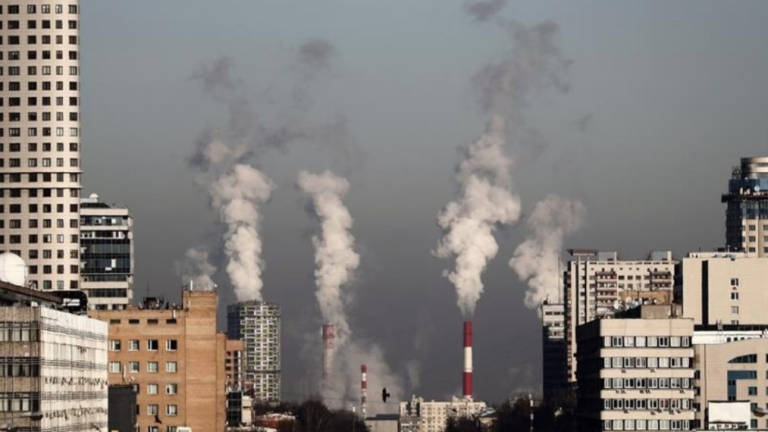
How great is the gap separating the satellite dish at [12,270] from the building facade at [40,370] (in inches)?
385

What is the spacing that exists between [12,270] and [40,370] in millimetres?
28139

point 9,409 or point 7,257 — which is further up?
point 7,257

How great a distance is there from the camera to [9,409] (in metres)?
126

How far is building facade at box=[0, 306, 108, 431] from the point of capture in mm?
126500

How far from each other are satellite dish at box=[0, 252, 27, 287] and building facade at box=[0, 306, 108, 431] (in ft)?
32.1

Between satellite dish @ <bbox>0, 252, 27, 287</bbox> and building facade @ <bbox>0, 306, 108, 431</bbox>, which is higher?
satellite dish @ <bbox>0, 252, 27, 287</bbox>

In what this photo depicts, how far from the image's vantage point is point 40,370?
128 metres

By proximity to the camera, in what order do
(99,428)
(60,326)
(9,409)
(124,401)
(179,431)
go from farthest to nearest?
1. (179,431)
2. (124,401)
3. (99,428)
4. (60,326)
5. (9,409)

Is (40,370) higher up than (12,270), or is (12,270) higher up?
(12,270)

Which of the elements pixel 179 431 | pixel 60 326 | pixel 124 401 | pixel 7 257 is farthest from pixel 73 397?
pixel 179 431

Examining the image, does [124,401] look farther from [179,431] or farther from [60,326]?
[60,326]

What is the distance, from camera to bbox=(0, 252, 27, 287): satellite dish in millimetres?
154000

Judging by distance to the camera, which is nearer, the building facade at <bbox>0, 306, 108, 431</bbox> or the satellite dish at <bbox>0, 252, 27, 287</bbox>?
the building facade at <bbox>0, 306, 108, 431</bbox>

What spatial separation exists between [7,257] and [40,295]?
4.14 m
